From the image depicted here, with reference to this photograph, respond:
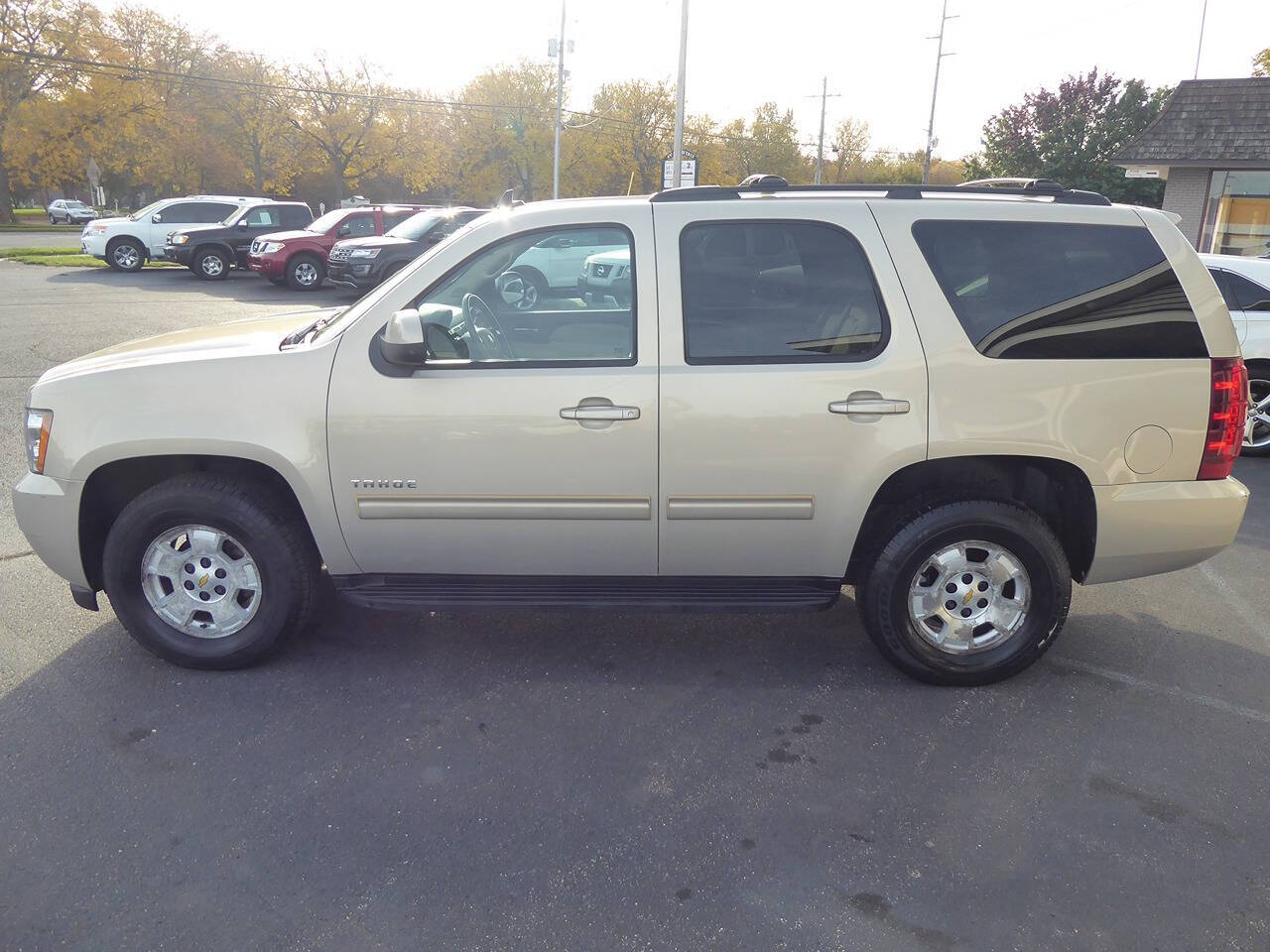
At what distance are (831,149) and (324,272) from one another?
68730 mm

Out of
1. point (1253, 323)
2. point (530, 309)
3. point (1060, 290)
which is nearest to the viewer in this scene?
point (1060, 290)

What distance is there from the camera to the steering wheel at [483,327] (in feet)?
13.1

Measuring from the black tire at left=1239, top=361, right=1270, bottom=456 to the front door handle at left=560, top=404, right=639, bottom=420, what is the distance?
22.0 ft

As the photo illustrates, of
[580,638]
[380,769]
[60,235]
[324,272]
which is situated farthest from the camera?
[60,235]

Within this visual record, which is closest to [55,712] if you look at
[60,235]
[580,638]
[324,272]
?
[580,638]

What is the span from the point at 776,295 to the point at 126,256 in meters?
24.3

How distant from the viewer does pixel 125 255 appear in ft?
78.5

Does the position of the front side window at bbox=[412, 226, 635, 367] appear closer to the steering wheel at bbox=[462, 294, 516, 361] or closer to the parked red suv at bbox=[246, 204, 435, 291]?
the steering wheel at bbox=[462, 294, 516, 361]

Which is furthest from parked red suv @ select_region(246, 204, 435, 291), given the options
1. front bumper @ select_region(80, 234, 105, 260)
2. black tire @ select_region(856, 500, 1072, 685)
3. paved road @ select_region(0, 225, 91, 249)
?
black tire @ select_region(856, 500, 1072, 685)

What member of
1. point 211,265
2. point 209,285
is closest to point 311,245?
point 209,285

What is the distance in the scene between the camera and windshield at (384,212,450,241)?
18766 millimetres

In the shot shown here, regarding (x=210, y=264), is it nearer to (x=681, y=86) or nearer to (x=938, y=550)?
(x=681, y=86)

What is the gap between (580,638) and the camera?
179 inches

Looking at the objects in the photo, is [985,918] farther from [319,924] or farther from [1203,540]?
[1203,540]
